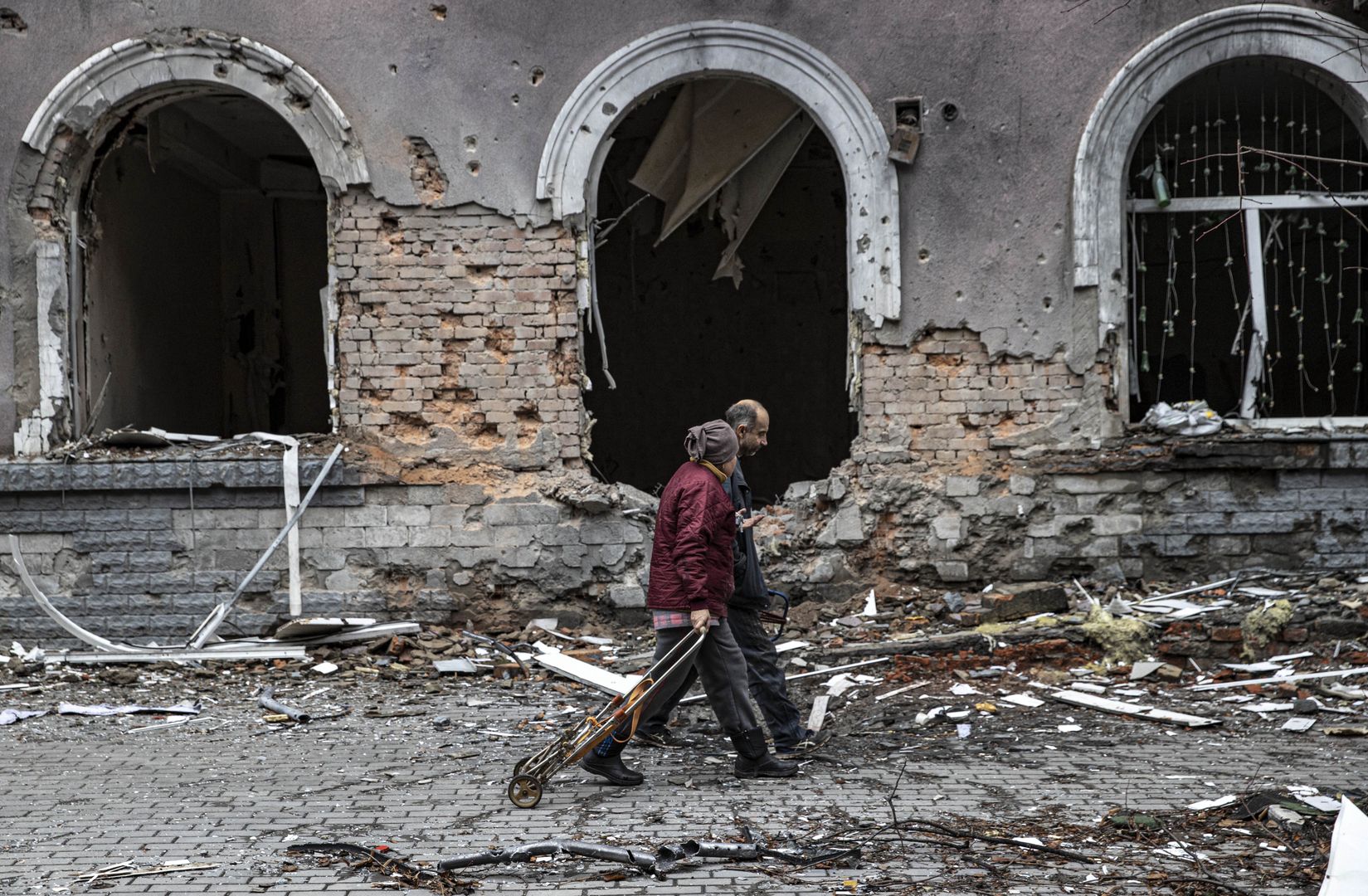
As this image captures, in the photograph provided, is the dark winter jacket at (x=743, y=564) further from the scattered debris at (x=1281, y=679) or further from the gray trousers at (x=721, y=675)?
the scattered debris at (x=1281, y=679)

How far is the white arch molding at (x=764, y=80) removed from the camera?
8211mm

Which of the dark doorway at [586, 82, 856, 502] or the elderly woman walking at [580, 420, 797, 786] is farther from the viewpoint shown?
the dark doorway at [586, 82, 856, 502]

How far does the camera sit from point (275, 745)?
617cm

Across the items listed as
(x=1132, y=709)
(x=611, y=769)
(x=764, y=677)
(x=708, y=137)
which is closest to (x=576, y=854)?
(x=611, y=769)

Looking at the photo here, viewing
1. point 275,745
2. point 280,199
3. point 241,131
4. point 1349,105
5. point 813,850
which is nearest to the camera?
point 813,850

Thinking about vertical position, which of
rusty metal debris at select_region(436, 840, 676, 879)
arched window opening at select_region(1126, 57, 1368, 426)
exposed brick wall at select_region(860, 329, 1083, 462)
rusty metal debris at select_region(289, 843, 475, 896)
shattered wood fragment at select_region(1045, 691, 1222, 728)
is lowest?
shattered wood fragment at select_region(1045, 691, 1222, 728)

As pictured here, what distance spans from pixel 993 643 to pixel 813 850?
3606 mm

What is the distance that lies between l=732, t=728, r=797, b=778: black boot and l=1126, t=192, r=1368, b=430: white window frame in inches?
191

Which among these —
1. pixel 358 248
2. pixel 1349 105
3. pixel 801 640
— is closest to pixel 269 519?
pixel 358 248

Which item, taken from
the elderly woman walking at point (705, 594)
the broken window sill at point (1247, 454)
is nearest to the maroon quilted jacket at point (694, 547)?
the elderly woman walking at point (705, 594)

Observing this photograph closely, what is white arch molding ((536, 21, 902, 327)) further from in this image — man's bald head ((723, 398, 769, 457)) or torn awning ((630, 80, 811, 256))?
man's bald head ((723, 398, 769, 457))

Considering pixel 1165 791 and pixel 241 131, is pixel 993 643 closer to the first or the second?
pixel 1165 791

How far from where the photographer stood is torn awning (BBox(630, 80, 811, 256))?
9.17 meters

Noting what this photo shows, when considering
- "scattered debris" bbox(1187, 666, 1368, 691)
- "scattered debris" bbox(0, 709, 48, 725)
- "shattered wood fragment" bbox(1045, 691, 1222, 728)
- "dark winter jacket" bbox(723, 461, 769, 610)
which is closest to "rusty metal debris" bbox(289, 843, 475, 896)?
"dark winter jacket" bbox(723, 461, 769, 610)
